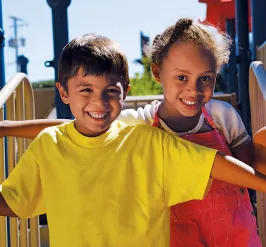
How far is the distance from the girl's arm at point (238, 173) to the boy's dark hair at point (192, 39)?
17.3 inches

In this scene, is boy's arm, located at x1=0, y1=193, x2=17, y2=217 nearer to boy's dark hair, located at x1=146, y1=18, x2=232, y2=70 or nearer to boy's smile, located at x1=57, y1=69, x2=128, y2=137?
boy's smile, located at x1=57, y1=69, x2=128, y2=137

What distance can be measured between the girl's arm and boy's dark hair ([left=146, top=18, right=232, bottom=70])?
0.44 meters

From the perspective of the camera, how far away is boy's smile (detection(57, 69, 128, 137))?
1849mm

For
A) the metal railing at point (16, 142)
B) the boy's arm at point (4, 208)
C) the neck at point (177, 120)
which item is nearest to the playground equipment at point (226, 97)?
the metal railing at point (16, 142)

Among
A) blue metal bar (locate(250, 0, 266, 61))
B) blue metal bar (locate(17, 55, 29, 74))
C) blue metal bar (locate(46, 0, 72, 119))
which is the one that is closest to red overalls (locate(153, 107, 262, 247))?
blue metal bar (locate(46, 0, 72, 119))

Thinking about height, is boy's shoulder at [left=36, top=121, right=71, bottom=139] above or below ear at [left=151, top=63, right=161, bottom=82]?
below

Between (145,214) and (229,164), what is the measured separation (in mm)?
311

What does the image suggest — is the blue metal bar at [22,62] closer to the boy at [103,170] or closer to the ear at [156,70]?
the ear at [156,70]

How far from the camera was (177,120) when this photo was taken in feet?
6.87

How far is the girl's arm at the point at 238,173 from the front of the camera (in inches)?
67.8

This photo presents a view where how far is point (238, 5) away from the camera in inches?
230

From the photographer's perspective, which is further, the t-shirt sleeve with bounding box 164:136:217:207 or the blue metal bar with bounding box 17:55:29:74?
the blue metal bar with bounding box 17:55:29:74

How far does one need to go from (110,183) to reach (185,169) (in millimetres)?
241

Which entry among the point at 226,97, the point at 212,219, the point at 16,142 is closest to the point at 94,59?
the point at 212,219
